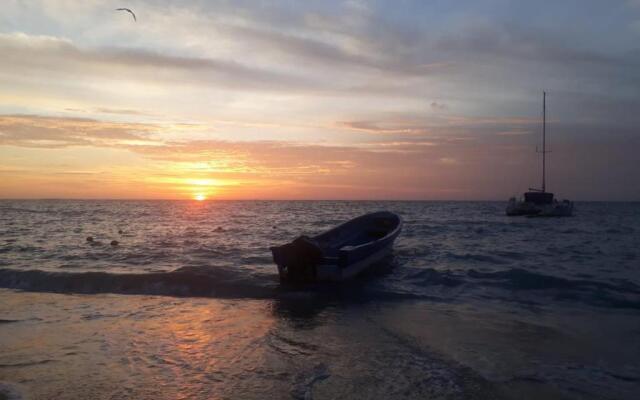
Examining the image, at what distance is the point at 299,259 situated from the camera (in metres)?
13.3

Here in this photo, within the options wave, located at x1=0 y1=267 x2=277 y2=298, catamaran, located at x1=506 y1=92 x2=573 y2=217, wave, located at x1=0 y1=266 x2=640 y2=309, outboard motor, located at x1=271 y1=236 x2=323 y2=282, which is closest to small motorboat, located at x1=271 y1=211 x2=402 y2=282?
outboard motor, located at x1=271 y1=236 x2=323 y2=282

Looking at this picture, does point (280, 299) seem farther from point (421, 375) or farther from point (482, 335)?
point (421, 375)

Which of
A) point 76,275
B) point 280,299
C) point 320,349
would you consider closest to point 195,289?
point 280,299

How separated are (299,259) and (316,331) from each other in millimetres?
4044

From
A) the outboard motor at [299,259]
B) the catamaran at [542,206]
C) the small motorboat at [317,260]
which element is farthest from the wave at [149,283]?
the catamaran at [542,206]

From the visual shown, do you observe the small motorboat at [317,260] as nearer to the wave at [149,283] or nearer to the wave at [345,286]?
the wave at [345,286]

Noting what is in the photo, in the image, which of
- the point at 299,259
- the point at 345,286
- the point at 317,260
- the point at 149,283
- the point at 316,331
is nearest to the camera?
the point at 316,331

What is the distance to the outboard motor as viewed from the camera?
1331 centimetres

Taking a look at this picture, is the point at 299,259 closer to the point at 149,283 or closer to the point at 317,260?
the point at 317,260

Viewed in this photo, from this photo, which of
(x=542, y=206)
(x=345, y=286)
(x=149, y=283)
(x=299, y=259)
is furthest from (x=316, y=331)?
(x=542, y=206)

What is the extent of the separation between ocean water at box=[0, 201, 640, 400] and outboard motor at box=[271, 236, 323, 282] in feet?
1.46

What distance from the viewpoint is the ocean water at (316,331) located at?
263 inches

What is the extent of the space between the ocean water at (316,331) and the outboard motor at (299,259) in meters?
0.44

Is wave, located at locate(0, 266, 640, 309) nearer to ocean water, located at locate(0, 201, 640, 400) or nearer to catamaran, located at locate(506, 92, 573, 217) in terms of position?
ocean water, located at locate(0, 201, 640, 400)
